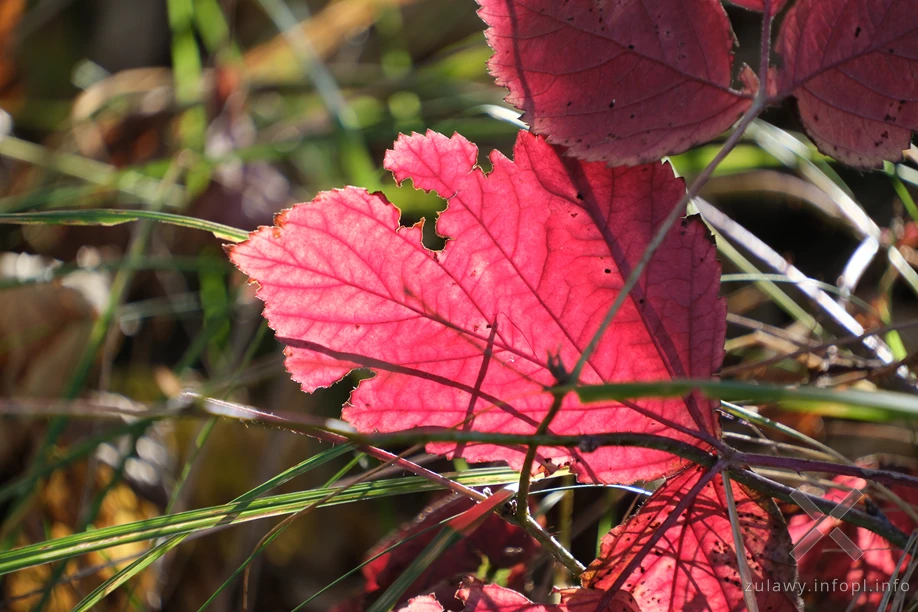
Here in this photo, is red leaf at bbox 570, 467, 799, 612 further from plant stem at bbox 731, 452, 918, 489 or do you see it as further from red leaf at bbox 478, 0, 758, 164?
red leaf at bbox 478, 0, 758, 164

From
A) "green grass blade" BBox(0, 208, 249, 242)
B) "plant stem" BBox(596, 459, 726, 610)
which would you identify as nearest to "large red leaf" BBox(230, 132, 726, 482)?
"plant stem" BBox(596, 459, 726, 610)

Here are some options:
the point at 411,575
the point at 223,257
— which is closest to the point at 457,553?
the point at 411,575

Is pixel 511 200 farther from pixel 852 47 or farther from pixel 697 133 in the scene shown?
pixel 852 47

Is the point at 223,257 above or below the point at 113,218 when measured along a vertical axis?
below

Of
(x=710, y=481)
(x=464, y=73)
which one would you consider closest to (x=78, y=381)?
(x=710, y=481)

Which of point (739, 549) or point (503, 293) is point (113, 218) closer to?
point (503, 293)

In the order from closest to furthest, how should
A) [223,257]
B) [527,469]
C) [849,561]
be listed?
1. [527,469]
2. [849,561]
3. [223,257]
